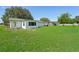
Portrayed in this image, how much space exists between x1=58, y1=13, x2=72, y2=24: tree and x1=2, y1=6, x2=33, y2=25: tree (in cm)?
35

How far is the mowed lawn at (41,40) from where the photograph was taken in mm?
3721

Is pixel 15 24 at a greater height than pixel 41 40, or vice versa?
pixel 15 24

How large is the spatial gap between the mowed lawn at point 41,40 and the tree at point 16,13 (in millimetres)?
122

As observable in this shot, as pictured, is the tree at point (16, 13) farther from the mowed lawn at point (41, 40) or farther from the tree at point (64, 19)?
A: the tree at point (64, 19)

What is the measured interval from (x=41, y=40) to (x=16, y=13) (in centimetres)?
44

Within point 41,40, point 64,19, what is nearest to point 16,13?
point 41,40

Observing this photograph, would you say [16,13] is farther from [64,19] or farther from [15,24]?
[64,19]

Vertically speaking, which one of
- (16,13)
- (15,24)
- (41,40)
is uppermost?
(16,13)

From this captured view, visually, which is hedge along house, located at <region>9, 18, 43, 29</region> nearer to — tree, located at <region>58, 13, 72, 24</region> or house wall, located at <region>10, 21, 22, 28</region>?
house wall, located at <region>10, 21, 22, 28</region>

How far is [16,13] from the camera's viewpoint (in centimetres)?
375

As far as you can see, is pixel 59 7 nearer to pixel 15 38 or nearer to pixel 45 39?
pixel 45 39
